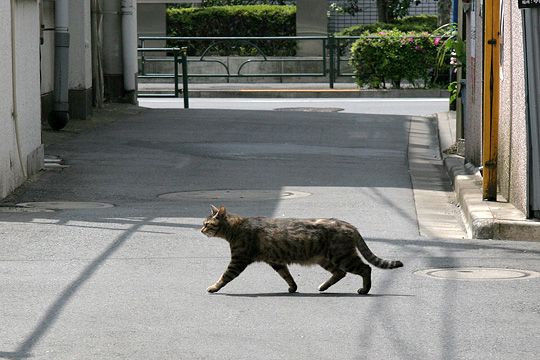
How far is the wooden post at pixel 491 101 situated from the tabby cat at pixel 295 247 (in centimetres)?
425

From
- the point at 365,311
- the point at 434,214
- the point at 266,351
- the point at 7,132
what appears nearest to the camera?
the point at 266,351

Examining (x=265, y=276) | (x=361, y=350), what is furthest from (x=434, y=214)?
(x=361, y=350)

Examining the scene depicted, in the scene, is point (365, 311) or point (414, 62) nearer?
point (365, 311)

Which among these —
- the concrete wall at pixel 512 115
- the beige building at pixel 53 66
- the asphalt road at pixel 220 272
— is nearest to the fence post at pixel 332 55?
the beige building at pixel 53 66

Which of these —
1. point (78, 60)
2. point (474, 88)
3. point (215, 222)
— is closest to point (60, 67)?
point (78, 60)

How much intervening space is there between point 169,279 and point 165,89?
2590cm

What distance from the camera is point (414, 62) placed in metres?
34.3

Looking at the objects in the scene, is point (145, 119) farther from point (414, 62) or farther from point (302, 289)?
point (302, 289)

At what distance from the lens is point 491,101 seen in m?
13.9

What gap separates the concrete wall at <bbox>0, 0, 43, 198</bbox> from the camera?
49.3ft

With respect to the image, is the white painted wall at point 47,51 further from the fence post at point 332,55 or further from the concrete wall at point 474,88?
the fence post at point 332,55

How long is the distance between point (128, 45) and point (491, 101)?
48.6 feet

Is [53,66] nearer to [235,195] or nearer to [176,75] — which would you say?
[176,75]

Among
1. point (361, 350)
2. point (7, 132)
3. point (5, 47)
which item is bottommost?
point (361, 350)
